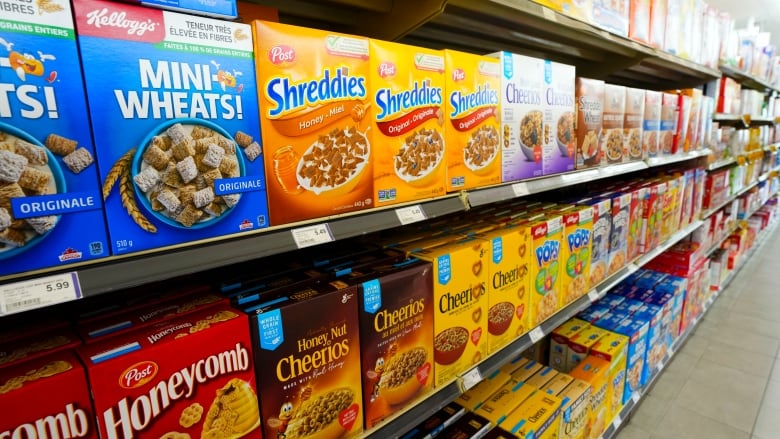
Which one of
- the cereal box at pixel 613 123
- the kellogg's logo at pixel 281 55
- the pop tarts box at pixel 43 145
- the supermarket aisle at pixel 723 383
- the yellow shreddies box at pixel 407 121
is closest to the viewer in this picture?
the pop tarts box at pixel 43 145

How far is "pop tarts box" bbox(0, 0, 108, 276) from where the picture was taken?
54 centimetres

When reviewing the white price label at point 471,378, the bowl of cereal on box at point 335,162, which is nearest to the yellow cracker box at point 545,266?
the white price label at point 471,378

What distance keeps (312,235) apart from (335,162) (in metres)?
0.17

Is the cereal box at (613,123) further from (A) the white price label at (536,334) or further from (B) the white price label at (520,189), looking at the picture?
(A) the white price label at (536,334)

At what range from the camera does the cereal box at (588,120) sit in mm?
1684

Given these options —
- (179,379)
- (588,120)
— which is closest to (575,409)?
(588,120)

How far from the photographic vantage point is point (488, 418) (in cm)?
149

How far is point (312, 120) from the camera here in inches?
33.5

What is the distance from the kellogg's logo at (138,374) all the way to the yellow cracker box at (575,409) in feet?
4.87

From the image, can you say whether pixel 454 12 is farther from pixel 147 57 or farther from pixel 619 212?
pixel 619 212

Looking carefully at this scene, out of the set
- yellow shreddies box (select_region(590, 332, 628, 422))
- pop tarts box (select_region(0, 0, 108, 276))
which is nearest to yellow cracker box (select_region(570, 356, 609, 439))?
yellow shreddies box (select_region(590, 332, 628, 422))

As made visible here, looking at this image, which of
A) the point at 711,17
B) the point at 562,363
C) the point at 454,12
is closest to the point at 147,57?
the point at 454,12

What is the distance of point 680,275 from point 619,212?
1.40 meters

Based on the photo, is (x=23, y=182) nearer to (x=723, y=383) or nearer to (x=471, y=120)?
(x=471, y=120)
